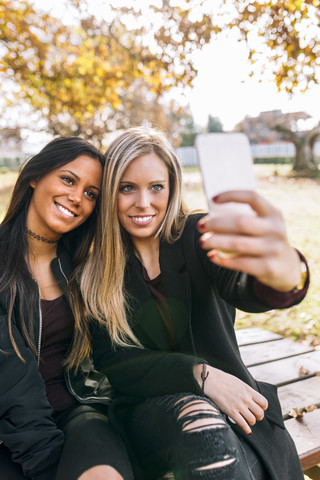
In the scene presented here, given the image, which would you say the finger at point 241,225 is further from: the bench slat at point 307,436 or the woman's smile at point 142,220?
the bench slat at point 307,436

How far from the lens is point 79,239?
244 cm

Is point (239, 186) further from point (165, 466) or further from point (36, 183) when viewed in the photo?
point (36, 183)

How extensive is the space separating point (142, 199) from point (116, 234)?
231 mm

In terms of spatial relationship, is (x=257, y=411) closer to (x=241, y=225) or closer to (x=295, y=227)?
(x=241, y=225)

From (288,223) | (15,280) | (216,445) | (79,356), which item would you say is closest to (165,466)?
(216,445)

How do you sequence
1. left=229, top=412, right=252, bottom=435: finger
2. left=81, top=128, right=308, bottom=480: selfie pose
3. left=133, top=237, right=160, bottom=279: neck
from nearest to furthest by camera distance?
left=81, top=128, right=308, bottom=480: selfie pose
left=229, top=412, right=252, bottom=435: finger
left=133, top=237, right=160, bottom=279: neck

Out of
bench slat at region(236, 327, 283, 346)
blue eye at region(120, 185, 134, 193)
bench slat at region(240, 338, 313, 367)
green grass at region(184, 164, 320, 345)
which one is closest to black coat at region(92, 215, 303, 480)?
blue eye at region(120, 185, 134, 193)

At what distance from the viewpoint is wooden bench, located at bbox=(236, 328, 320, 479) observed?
2.20m

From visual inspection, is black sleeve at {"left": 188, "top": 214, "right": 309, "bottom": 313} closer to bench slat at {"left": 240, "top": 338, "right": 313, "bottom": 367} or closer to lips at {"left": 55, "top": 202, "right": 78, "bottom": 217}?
lips at {"left": 55, "top": 202, "right": 78, "bottom": 217}

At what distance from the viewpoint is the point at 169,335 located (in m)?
2.14

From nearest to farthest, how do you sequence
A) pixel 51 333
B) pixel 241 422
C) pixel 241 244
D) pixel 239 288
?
1. pixel 241 244
2. pixel 239 288
3. pixel 241 422
4. pixel 51 333

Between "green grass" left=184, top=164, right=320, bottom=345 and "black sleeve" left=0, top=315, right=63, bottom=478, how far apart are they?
124 cm

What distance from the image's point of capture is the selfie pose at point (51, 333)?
1.77 m

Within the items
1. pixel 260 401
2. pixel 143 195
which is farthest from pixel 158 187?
pixel 260 401
